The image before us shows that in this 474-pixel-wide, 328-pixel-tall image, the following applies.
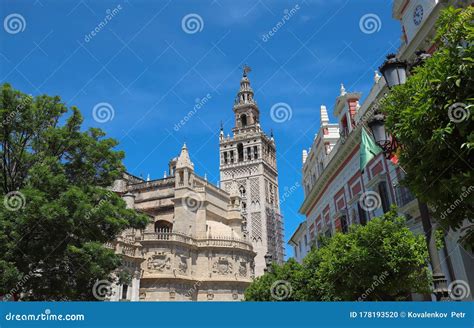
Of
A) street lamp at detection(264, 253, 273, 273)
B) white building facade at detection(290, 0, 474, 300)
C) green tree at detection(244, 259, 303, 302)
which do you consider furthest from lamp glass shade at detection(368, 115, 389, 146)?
street lamp at detection(264, 253, 273, 273)

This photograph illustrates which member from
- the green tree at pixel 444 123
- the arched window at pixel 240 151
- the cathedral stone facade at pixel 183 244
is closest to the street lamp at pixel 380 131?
the green tree at pixel 444 123

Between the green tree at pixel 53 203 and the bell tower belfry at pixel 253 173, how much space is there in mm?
53321

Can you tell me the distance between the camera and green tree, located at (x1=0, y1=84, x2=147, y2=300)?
1326cm

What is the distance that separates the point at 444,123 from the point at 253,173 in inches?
2687

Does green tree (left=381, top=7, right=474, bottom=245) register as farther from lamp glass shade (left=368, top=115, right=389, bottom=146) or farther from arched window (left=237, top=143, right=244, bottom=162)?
arched window (left=237, top=143, right=244, bottom=162)

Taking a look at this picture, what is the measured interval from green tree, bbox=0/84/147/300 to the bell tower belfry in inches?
2099

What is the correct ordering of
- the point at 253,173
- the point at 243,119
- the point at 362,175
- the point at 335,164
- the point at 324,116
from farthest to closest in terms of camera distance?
the point at 243,119 → the point at 253,173 → the point at 324,116 → the point at 335,164 → the point at 362,175

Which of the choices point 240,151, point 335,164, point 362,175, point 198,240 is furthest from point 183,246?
point 240,151

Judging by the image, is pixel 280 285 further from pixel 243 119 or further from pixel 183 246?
pixel 243 119

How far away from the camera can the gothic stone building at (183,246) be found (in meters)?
36.3

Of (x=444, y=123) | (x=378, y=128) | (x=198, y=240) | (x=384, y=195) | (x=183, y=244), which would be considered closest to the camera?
(x=444, y=123)

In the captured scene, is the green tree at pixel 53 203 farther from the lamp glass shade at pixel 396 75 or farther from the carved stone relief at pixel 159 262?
the carved stone relief at pixel 159 262

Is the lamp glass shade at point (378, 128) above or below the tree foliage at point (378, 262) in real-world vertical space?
above

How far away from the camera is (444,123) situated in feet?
20.9
